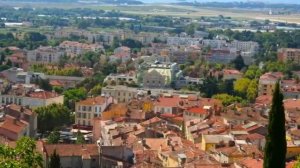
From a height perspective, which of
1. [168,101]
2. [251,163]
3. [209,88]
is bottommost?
[209,88]

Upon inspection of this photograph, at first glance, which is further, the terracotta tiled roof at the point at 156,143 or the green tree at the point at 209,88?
the green tree at the point at 209,88

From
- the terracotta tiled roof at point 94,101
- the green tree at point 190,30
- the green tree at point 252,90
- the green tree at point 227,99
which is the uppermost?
the terracotta tiled roof at point 94,101

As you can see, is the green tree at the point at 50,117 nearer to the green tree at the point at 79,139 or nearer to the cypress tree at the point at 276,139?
the green tree at the point at 79,139

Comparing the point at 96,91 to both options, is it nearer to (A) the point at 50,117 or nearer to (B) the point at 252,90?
(B) the point at 252,90

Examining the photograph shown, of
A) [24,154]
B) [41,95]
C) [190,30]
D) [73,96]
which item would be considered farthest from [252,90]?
[190,30]

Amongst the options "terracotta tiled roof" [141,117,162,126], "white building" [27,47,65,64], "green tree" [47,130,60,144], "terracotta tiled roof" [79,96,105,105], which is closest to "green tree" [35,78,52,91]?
"terracotta tiled roof" [79,96,105,105]

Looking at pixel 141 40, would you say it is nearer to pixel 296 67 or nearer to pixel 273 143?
pixel 296 67

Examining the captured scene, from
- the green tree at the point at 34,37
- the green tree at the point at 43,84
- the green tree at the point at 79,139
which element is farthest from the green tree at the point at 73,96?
the green tree at the point at 34,37
